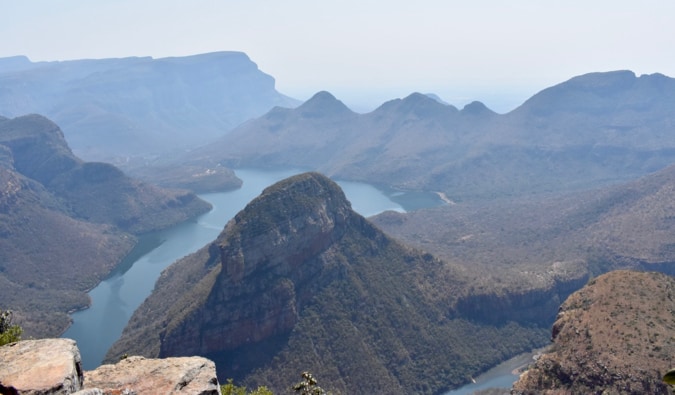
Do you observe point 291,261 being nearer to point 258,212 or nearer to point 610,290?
point 258,212

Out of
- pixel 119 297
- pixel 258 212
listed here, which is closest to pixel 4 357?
pixel 258 212

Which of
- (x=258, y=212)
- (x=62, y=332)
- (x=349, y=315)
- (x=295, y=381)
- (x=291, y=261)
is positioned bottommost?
(x=62, y=332)

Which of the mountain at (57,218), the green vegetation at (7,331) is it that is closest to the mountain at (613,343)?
the green vegetation at (7,331)

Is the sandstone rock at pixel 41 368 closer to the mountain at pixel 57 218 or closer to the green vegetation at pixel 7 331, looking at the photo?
the green vegetation at pixel 7 331

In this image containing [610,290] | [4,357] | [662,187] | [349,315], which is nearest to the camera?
[4,357]

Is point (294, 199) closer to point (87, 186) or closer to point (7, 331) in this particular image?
point (7, 331)
